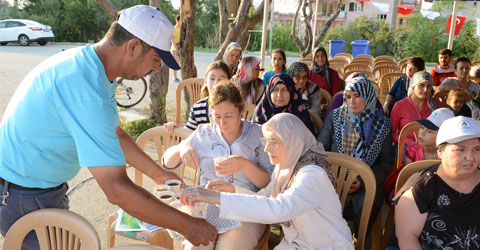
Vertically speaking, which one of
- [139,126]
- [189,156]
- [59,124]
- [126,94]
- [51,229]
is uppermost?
[59,124]

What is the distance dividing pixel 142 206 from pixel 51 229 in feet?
1.50

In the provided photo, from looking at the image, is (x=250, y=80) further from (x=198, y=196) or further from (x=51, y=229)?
(x=51, y=229)

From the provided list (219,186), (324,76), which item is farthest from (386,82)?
(219,186)

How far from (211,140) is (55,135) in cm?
117

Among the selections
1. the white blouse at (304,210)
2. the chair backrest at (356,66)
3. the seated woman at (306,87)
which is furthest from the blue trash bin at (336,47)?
the white blouse at (304,210)

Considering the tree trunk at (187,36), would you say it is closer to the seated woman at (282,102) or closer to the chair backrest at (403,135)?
the seated woman at (282,102)

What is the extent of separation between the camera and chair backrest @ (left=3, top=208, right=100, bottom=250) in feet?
5.15

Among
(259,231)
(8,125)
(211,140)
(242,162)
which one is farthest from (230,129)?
(8,125)

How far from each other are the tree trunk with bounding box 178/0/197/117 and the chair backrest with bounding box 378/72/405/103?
120 inches

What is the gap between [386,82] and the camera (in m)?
6.64

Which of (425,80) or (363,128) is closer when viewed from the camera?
(363,128)

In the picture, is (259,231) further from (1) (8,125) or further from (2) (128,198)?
(1) (8,125)

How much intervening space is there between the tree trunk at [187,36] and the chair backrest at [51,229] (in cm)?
357

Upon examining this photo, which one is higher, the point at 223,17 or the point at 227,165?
the point at 223,17
